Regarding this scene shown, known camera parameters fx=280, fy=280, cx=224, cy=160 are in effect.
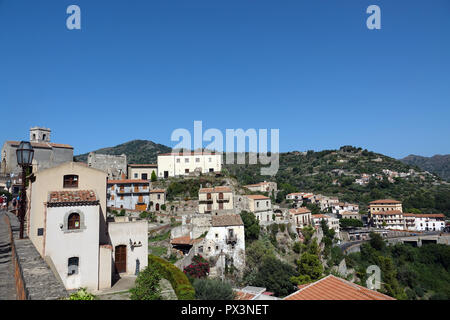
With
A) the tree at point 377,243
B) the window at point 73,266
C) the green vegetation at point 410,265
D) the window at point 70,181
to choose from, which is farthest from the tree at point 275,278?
the tree at point 377,243

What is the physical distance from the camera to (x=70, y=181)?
51.8 feet

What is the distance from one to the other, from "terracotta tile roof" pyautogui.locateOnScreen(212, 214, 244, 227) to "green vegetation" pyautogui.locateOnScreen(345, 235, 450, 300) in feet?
80.2

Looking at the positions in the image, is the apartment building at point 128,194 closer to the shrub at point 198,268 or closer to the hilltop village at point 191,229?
the hilltop village at point 191,229

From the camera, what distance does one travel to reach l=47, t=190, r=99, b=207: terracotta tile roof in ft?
45.6

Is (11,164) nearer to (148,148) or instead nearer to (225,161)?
(225,161)

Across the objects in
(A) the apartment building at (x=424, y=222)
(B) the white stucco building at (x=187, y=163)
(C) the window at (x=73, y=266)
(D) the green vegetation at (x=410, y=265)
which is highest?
(B) the white stucco building at (x=187, y=163)

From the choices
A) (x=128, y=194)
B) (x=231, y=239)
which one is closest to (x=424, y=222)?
(x=231, y=239)

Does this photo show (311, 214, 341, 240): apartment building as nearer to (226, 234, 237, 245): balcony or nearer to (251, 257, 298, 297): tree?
(251, 257, 298, 297): tree

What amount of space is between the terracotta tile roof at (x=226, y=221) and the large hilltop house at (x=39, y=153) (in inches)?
1210

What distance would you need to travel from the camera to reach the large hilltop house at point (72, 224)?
1362cm

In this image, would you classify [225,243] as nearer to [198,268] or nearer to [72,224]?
[198,268]

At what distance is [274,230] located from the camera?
4372 centimetres

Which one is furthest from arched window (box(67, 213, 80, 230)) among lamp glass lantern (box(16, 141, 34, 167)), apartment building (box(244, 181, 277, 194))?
apartment building (box(244, 181, 277, 194))
